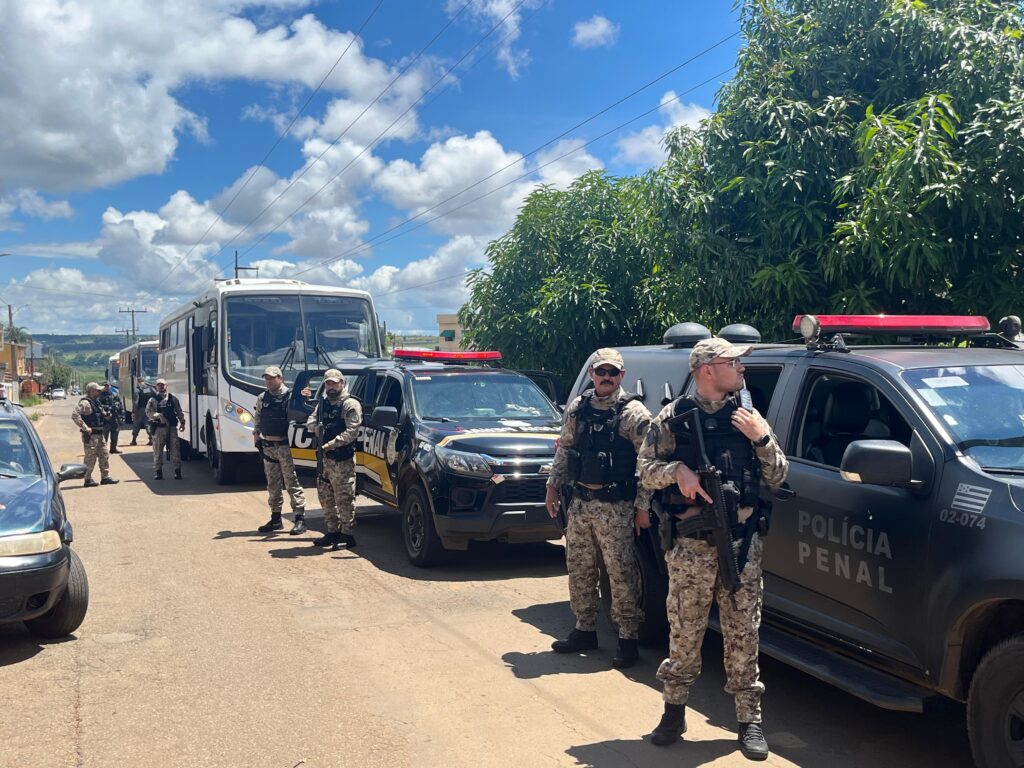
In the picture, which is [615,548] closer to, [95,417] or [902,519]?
[902,519]

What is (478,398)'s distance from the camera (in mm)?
9227

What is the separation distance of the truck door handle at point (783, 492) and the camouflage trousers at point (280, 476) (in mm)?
6510

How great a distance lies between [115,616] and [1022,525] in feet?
19.4

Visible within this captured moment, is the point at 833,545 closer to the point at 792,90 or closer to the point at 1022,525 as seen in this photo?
the point at 1022,525

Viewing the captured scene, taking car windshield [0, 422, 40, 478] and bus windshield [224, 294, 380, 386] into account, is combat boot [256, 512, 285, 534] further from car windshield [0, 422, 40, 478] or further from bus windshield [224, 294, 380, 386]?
bus windshield [224, 294, 380, 386]

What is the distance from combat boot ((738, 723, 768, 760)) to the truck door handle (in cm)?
107

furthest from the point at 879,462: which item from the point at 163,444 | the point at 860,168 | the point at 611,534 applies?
the point at 163,444

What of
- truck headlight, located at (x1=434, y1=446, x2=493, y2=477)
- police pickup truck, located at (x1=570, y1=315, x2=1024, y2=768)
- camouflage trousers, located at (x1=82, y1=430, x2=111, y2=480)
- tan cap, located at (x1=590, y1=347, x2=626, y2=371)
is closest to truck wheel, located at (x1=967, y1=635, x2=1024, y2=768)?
police pickup truck, located at (x1=570, y1=315, x2=1024, y2=768)

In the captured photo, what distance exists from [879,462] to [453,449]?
463cm

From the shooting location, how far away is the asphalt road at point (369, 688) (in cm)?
420

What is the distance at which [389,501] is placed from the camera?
9.08 meters

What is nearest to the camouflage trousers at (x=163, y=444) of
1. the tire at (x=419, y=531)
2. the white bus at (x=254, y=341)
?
the white bus at (x=254, y=341)

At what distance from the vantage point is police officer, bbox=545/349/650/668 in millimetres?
5371

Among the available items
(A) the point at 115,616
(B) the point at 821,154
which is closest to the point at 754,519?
(A) the point at 115,616
